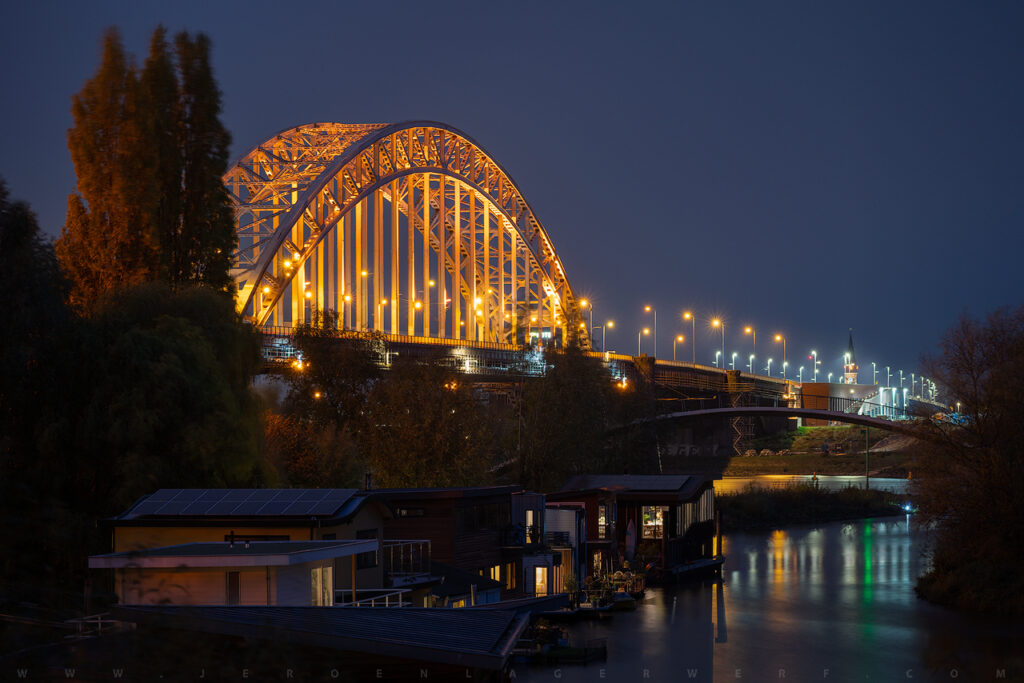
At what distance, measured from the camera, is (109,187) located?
35375 millimetres

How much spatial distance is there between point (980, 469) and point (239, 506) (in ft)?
87.1

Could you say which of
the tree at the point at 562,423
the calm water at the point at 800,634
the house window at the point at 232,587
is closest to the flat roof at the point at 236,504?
the house window at the point at 232,587

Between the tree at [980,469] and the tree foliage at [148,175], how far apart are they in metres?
26.4

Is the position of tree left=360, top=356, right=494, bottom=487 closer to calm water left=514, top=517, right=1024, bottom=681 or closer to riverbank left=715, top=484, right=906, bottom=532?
calm water left=514, top=517, right=1024, bottom=681

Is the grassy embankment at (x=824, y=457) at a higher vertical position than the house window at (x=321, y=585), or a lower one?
lower

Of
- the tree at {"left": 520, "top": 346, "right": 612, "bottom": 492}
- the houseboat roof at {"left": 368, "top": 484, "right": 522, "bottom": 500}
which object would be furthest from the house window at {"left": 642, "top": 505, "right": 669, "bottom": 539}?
the houseboat roof at {"left": 368, "top": 484, "right": 522, "bottom": 500}

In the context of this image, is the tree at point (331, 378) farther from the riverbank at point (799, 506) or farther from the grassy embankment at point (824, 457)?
the grassy embankment at point (824, 457)

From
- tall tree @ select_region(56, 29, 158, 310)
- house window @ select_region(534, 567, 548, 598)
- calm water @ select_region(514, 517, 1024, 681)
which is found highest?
tall tree @ select_region(56, 29, 158, 310)

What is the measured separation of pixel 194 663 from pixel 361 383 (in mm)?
51747

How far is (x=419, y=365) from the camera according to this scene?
A: 2255 inches

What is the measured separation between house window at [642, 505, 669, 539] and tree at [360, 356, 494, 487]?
25.1ft

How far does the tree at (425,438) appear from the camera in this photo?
50.1 m


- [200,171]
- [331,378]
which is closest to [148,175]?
[200,171]

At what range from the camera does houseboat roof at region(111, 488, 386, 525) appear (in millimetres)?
24031
